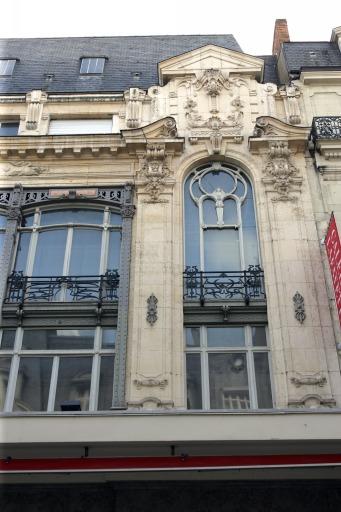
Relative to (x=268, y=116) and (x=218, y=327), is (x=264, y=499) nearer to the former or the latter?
(x=218, y=327)

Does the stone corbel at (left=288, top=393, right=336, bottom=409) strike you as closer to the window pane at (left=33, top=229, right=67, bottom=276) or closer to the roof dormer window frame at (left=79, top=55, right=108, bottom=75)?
the window pane at (left=33, top=229, right=67, bottom=276)

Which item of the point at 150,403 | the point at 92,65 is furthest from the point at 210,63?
the point at 150,403

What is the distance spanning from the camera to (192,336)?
36.0 feet

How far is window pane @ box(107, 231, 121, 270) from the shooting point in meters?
11.9

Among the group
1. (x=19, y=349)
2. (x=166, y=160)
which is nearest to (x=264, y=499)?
(x=19, y=349)

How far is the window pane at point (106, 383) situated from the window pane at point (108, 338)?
28cm

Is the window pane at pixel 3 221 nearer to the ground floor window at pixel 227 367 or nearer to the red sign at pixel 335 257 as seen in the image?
the ground floor window at pixel 227 367

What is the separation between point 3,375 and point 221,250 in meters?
5.61

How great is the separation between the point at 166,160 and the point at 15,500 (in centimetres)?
852

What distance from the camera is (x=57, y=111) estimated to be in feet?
48.5

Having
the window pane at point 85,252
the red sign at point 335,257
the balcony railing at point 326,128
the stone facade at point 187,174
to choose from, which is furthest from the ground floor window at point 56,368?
the balcony railing at point 326,128

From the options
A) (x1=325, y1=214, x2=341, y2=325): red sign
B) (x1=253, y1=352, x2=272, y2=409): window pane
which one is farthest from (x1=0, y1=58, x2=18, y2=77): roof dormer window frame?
(x1=253, y1=352, x2=272, y2=409): window pane

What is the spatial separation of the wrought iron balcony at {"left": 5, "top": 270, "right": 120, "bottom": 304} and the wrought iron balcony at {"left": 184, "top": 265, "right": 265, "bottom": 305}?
66.7 inches

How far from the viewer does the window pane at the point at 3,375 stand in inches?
402
